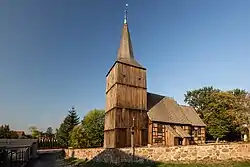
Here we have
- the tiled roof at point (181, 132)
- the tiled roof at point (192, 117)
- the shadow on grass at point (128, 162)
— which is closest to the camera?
the shadow on grass at point (128, 162)

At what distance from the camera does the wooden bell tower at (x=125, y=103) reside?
26859 mm

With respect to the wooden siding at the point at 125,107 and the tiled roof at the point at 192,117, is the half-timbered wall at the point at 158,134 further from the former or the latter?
the tiled roof at the point at 192,117

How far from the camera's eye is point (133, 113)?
28.2m

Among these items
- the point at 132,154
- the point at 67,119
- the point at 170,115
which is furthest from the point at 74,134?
the point at 132,154

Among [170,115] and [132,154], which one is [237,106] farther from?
[132,154]

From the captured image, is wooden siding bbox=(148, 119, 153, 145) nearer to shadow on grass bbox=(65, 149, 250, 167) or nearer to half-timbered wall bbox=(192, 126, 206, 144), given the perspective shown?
shadow on grass bbox=(65, 149, 250, 167)

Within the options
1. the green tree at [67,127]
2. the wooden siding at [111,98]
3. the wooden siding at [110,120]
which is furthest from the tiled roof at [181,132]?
the green tree at [67,127]

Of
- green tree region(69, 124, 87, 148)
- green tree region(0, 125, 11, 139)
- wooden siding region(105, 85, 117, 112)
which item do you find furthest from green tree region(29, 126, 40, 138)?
Result: wooden siding region(105, 85, 117, 112)

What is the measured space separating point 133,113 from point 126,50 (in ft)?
29.2

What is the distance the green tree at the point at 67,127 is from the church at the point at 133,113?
27.0 meters

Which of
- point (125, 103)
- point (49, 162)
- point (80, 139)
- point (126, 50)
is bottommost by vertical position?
point (49, 162)

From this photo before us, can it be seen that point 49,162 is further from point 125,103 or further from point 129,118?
point 125,103

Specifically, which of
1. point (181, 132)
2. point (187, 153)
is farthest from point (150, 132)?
point (187, 153)

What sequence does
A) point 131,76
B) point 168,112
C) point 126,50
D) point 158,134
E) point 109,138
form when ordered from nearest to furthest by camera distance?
point 109,138, point 158,134, point 131,76, point 126,50, point 168,112
